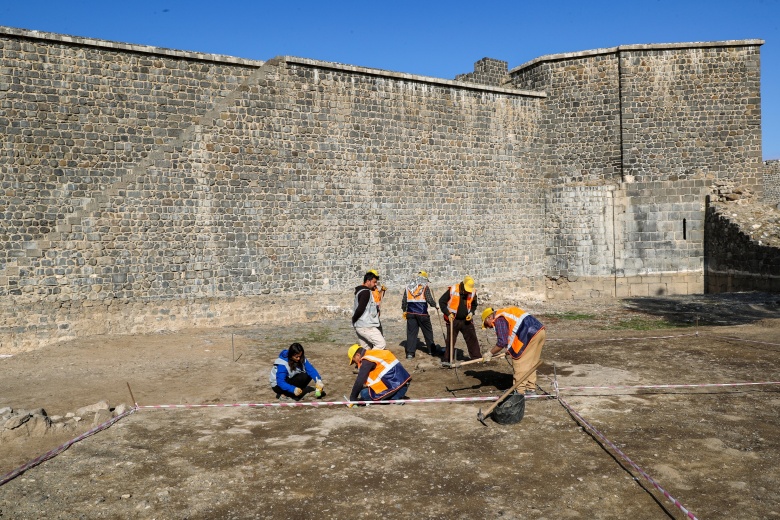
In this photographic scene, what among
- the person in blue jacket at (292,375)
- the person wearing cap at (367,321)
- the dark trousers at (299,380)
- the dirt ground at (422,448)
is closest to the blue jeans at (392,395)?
the dirt ground at (422,448)

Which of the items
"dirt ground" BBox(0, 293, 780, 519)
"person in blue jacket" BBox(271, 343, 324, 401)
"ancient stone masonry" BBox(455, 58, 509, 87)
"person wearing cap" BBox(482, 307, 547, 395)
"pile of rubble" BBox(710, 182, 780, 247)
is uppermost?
"ancient stone masonry" BBox(455, 58, 509, 87)

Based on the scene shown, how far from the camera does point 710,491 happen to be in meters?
4.74

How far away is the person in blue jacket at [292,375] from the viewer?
7.54 m

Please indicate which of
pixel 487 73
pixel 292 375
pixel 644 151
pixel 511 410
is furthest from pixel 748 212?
pixel 292 375

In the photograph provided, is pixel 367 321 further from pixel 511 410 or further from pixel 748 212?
pixel 748 212

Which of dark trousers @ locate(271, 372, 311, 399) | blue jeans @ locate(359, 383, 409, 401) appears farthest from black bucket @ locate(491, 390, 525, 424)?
dark trousers @ locate(271, 372, 311, 399)

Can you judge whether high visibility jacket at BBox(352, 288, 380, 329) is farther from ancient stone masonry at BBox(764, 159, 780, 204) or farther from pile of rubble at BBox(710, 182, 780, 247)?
ancient stone masonry at BBox(764, 159, 780, 204)

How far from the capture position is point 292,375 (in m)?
7.75

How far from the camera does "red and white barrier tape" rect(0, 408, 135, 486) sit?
5141 millimetres

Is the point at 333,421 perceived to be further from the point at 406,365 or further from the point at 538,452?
the point at 406,365

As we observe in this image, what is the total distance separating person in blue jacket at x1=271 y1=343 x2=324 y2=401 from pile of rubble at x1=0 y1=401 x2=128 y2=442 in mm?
1696

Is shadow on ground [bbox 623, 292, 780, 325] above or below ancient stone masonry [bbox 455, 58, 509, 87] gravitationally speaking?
below

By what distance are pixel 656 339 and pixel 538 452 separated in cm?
606

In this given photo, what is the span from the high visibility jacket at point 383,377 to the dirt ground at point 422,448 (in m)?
0.21
